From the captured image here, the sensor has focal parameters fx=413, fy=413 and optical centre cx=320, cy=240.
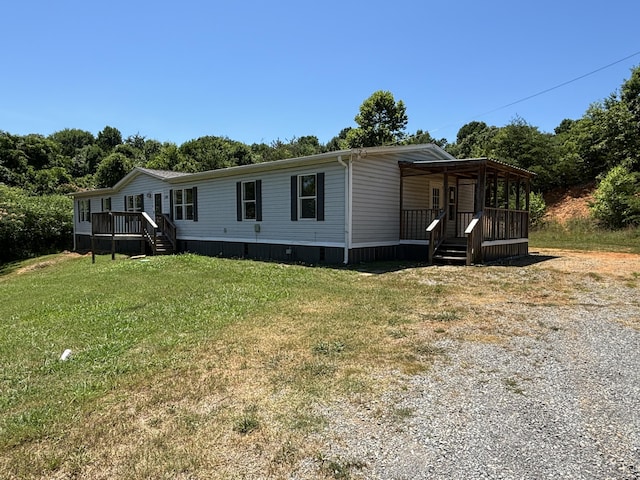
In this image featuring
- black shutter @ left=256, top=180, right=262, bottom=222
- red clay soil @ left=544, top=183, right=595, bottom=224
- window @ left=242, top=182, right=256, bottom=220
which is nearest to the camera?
black shutter @ left=256, top=180, right=262, bottom=222

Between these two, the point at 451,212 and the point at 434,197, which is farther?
the point at 451,212

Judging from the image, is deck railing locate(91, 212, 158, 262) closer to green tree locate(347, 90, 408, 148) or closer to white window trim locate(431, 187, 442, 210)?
white window trim locate(431, 187, 442, 210)

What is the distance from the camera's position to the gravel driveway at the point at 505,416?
219 centimetres

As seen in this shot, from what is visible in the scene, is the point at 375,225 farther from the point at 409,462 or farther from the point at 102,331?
the point at 409,462

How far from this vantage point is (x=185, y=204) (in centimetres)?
1630

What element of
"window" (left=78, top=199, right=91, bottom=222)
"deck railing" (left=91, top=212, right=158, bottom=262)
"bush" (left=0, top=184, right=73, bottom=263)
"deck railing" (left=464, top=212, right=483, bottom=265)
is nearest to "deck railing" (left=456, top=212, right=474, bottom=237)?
"deck railing" (left=464, top=212, right=483, bottom=265)

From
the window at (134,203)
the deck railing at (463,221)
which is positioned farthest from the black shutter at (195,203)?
the deck railing at (463,221)

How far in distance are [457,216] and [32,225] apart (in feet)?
70.5

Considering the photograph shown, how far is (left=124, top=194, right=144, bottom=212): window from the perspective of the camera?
60.2ft

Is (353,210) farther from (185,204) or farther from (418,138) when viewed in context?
(418,138)

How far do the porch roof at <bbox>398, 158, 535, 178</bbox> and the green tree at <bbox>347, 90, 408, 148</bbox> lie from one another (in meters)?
23.8

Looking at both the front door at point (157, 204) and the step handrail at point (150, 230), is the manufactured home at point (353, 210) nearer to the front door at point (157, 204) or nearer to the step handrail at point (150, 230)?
the step handrail at point (150, 230)

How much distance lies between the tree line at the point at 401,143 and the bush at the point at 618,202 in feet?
0.12

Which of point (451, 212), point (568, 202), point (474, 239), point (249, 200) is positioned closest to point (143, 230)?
point (249, 200)
